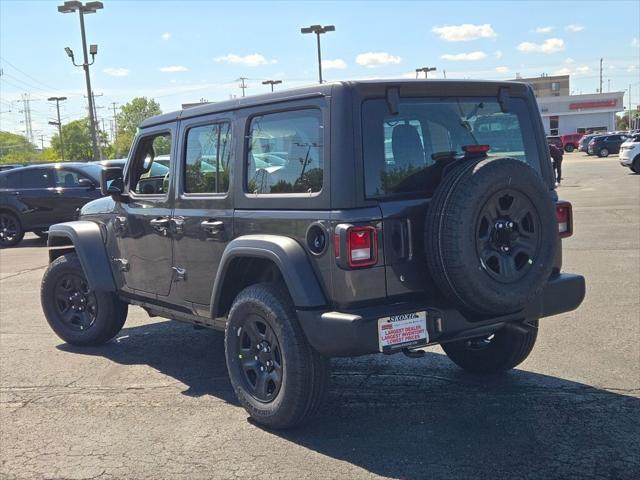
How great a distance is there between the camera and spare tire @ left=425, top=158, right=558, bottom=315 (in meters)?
3.45

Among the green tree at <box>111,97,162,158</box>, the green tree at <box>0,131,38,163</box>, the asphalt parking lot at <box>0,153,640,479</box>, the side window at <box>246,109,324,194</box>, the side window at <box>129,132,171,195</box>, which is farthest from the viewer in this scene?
the green tree at <box>0,131,38,163</box>

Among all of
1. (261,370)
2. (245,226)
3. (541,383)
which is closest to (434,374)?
(541,383)

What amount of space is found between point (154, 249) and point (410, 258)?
2224 mm

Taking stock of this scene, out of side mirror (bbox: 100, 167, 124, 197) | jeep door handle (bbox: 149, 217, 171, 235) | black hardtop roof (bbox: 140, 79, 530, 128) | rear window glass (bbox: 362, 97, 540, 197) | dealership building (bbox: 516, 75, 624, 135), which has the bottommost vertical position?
Answer: jeep door handle (bbox: 149, 217, 171, 235)

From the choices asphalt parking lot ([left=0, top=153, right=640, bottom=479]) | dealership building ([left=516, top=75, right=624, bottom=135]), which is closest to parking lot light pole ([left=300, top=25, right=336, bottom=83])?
asphalt parking lot ([left=0, top=153, right=640, bottom=479])

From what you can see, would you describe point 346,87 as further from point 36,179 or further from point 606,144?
point 606,144

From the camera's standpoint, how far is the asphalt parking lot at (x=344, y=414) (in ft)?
11.7

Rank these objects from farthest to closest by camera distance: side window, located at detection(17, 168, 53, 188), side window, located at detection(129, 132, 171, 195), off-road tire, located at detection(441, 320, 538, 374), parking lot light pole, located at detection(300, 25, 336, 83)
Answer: parking lot light pole, located at detection(300, 25, 336, 83) < side window, located at detection(17, 168, 53, 188) < side window, located at detection(129, 132, 171, 195) < off-road tire, located at detection(441, 320, 538, 374)

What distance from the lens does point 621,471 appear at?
334cm

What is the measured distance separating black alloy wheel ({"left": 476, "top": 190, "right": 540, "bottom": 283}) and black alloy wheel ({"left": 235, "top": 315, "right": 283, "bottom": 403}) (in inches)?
51.0

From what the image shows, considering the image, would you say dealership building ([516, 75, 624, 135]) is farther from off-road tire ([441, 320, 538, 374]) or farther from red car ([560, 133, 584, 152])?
off-road tire ([441, 320, 538, 374])

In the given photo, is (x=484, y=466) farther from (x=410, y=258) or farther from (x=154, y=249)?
(x=154, y=249)

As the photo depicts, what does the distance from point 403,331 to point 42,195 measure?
12204 mm

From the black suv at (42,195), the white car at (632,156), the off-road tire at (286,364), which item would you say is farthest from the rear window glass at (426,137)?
the white car at (632,156)
